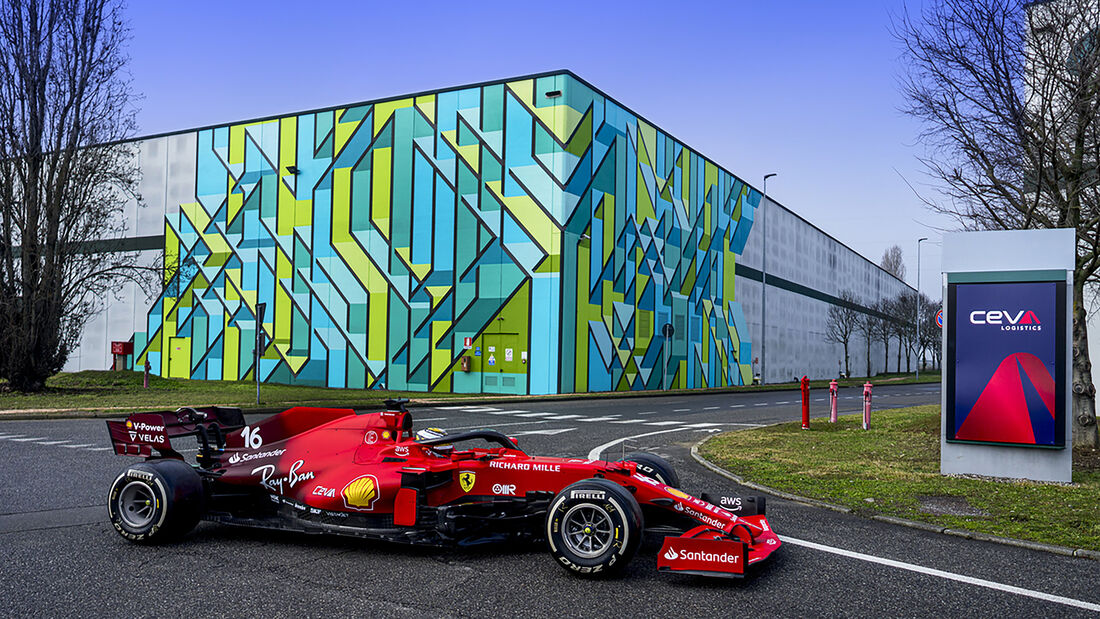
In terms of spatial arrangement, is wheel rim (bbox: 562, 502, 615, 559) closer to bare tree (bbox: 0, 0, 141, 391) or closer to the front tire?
the front tire

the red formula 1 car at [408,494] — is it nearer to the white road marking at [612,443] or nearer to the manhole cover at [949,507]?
the manhole cover at [949,507]

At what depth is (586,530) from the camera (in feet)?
17.2

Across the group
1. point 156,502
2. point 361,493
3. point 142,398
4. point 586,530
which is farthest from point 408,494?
point 142,398

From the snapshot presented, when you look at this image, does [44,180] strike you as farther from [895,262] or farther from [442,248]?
[895,262]

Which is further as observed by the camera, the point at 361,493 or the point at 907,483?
the point at 907,483

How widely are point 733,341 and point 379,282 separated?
74.4 feet

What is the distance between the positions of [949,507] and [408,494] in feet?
17.6

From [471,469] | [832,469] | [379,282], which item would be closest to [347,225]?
[379,282]

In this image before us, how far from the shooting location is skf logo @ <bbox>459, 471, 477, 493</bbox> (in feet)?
19.3

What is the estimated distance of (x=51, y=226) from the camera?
26203mm

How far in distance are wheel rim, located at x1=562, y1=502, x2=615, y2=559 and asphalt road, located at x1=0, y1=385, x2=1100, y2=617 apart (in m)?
0.21

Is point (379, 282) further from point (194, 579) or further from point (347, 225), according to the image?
point (194, 579)

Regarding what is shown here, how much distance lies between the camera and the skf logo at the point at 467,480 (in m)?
5.87

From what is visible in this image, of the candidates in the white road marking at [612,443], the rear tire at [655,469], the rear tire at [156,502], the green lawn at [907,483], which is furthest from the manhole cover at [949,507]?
the rear tire at [156,502]
